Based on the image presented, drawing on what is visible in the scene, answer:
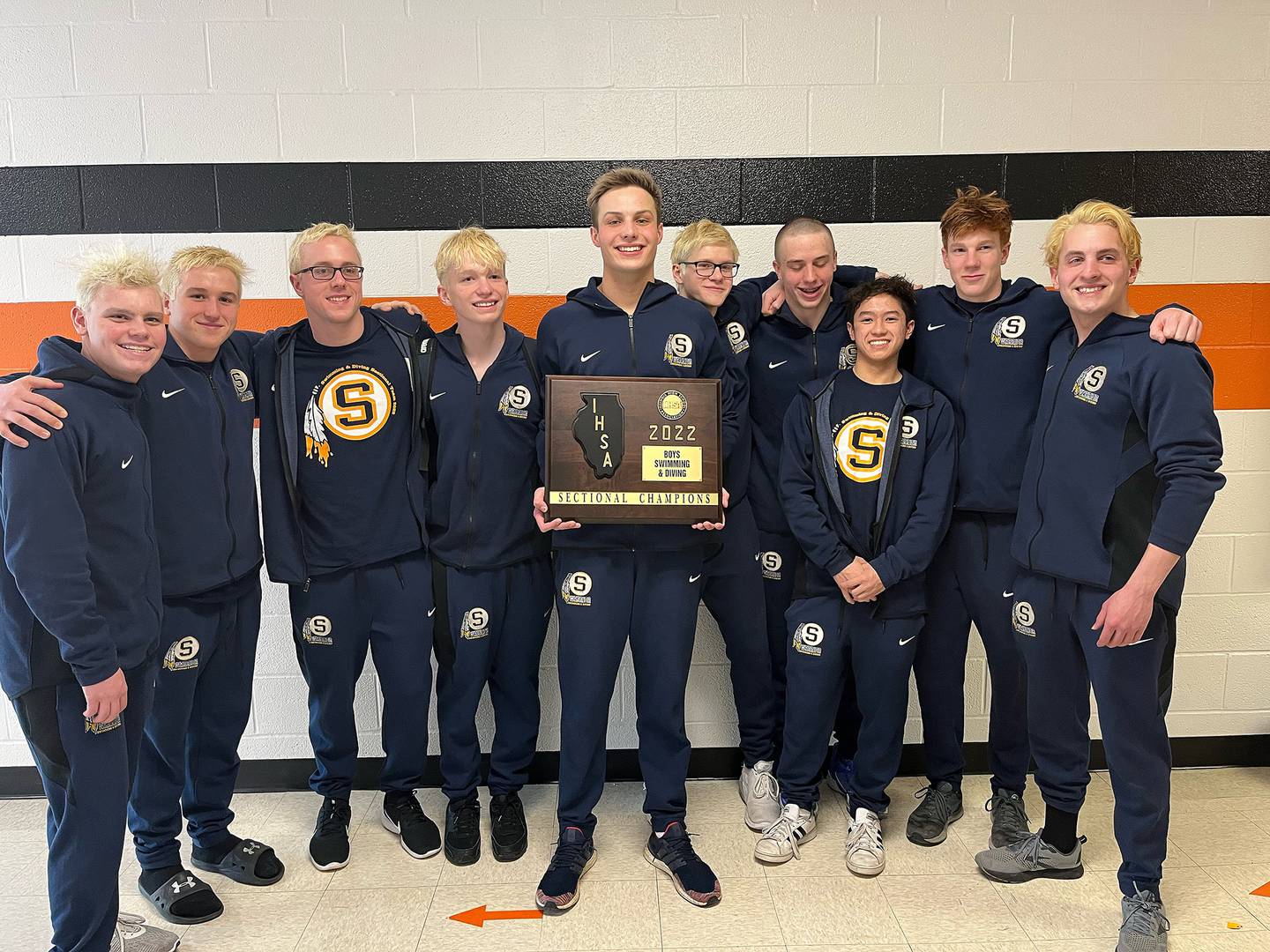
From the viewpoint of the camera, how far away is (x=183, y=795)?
104 inches

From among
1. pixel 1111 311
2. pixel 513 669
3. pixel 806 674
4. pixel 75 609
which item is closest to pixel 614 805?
pixel 513 669

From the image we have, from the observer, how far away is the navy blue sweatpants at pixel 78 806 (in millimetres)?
1941

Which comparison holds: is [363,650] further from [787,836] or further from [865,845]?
[865,845]

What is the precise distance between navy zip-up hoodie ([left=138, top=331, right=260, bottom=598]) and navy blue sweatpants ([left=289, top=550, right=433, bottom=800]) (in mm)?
261

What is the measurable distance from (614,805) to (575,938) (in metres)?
0.73

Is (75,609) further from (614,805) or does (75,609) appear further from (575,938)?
(614,805)

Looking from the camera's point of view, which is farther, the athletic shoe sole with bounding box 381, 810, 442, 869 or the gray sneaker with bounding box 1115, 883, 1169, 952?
the athletic shoe sole with bounding box 381, 810, 442, 869

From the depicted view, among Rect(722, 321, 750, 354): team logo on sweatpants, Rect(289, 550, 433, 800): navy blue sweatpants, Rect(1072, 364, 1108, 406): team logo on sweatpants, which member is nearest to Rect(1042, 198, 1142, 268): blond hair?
Rect(1072, 364, 1108, 406): team logo on sweatpants

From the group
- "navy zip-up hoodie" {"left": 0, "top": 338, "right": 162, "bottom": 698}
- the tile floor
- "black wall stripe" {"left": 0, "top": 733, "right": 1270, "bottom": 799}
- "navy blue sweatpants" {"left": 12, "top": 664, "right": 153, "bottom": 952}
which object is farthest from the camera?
"black wall stripe" {"left": 0, "top": 733, "right": 1270, "bottom": 799}

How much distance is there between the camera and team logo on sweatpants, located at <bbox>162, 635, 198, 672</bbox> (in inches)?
92.7

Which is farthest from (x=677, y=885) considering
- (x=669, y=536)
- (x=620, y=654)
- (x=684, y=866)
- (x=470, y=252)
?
(x=470, y=252)

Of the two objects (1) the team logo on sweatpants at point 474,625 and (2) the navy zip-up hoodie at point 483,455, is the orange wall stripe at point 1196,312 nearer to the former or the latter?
(2) the navy zip-up hoodie at point 483,455

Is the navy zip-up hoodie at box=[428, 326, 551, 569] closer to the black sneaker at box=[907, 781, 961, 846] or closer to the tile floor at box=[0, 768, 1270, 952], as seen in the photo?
the tile floor at box=[0, 768, 1270, 952]

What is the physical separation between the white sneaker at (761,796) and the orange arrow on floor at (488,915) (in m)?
0.78
